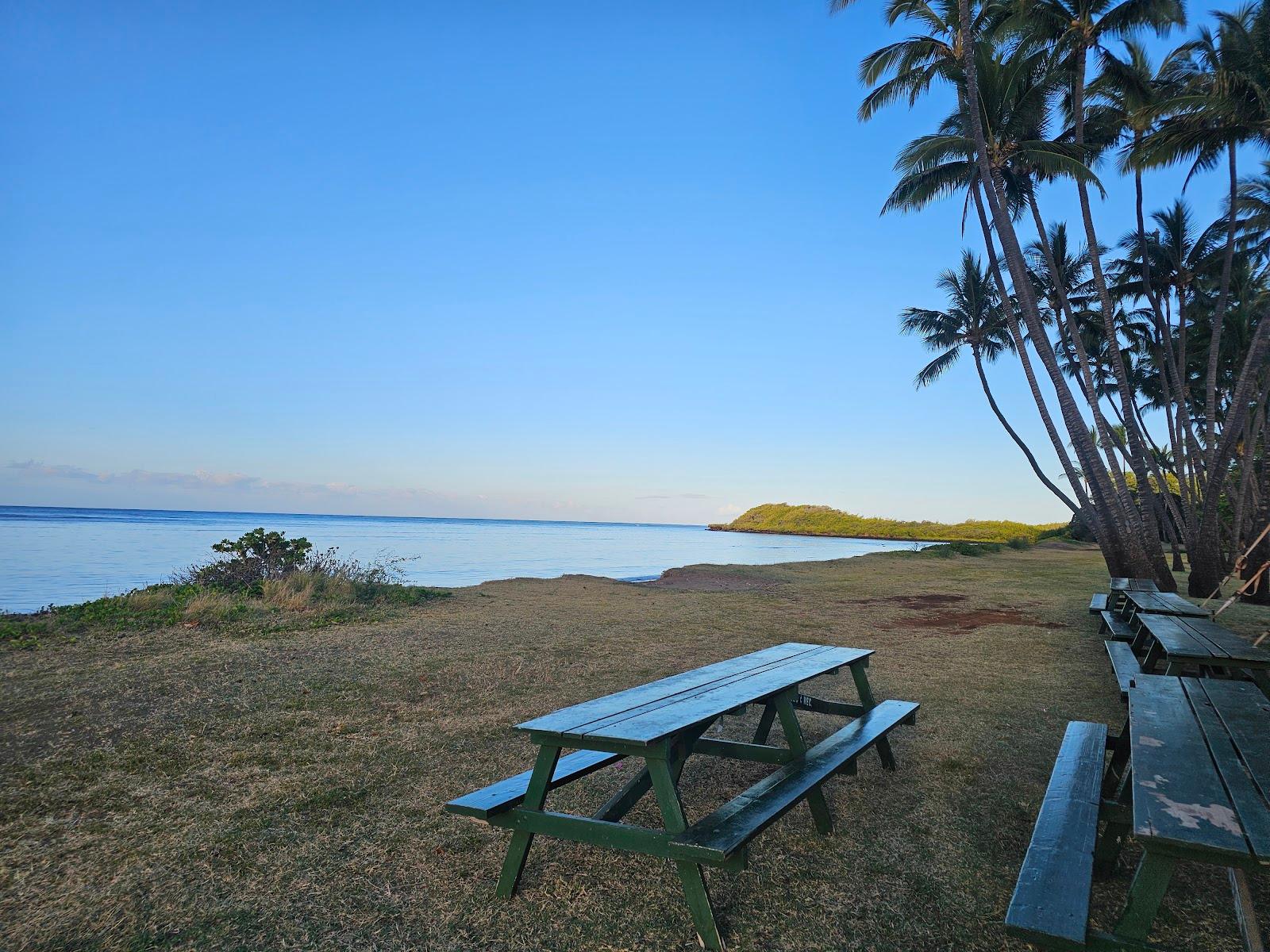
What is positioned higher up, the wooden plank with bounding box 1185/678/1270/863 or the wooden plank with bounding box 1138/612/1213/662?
the wooden plank with bounding box 1138/612/1213/662

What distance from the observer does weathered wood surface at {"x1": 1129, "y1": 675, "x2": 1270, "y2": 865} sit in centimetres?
150

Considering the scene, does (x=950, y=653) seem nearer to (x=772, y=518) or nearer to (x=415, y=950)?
(x=415, y=950)

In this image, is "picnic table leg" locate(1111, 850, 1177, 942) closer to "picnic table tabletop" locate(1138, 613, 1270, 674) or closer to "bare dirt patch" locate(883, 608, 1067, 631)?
"picnic table tabletop" locate(1138, 613, 1270, 674)

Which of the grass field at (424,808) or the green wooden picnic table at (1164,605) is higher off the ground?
the green wooden picnic table at (1164,605)

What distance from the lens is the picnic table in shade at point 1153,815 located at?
1529 mm

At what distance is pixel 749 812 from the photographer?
2234 millimetres

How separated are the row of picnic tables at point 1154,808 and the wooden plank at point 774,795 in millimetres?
722

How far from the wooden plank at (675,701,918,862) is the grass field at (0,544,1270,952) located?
1.14 ft

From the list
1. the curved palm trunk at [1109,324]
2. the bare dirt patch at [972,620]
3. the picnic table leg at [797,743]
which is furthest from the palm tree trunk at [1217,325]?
the picnic table leg at [797,743]

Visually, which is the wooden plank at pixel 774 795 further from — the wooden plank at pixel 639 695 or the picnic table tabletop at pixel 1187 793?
the picnic table tabletop at pixel 1187 793

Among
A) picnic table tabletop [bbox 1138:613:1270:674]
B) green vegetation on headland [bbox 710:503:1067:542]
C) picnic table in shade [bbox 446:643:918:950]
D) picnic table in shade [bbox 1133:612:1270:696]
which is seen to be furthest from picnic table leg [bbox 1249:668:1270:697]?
green vegetation on headland [bbox 710:503:1067:542]

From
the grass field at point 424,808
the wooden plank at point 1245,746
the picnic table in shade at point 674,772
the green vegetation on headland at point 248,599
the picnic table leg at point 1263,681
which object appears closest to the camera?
the wooden plank at point 1245,746

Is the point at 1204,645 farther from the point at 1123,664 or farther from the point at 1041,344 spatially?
the point at 1041,344

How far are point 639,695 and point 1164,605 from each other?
5.44 metres
